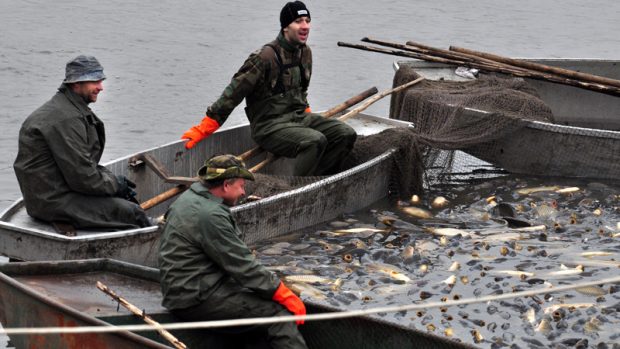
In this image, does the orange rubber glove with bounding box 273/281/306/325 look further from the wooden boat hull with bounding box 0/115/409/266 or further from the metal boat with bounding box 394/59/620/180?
the metal boat with bounding box 394/59/620/180

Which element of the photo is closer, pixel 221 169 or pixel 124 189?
pixel 221 169

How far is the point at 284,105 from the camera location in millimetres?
12719

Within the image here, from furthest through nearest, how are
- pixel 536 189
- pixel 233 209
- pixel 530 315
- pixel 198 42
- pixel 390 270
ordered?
pixel 198 42
pixel 536 189
pixel 390 270
pixel 233 209
pixel 530 315

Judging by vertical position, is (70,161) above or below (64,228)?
above

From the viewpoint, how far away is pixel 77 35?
24.8 metres

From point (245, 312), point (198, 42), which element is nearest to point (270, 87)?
point (245, 312)

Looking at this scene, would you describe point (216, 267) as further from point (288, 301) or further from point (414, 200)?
point (414, 200)

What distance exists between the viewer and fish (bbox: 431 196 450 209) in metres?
13.8

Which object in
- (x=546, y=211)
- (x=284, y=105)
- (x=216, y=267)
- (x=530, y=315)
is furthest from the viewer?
(x=546, y=211)

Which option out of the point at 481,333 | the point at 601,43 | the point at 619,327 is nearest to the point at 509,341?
the point at 481,333

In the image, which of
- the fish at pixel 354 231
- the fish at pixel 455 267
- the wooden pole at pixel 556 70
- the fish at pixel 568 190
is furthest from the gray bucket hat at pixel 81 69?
the wooden pole at pixel 556 70

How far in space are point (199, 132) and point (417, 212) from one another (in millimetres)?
2731

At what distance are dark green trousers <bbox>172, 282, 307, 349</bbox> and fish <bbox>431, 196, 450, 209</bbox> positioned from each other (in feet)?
18.3

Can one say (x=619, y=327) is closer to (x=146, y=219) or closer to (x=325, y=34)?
(x=146, y=219)
